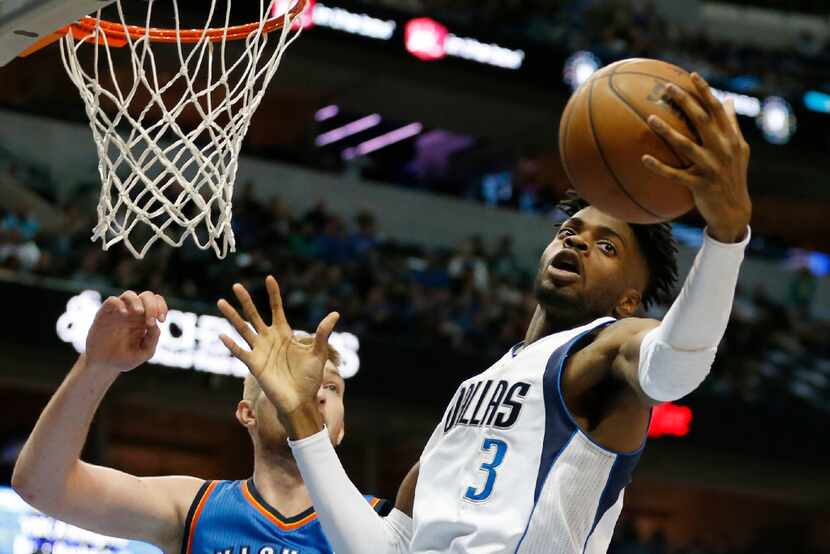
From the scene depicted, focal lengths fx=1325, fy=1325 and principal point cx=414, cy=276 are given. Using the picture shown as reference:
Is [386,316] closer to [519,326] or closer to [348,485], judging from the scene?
[519,326]

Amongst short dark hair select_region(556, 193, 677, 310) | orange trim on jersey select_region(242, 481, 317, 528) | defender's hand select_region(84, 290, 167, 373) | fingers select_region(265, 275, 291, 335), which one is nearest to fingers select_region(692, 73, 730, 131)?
short dark hair select_region(556, 193, 677, 310)

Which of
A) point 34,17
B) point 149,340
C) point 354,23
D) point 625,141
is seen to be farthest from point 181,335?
point 625,141

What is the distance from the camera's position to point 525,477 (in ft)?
9.50

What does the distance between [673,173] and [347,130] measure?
597 inches

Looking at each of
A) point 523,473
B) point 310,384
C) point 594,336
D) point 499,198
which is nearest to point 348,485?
point 310,384

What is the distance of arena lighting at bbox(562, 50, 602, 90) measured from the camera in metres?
15.2

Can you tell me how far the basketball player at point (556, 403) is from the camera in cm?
258

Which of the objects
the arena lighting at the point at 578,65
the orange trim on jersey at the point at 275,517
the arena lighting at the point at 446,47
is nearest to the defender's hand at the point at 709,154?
the orange trim on jersey at the point at 275,517

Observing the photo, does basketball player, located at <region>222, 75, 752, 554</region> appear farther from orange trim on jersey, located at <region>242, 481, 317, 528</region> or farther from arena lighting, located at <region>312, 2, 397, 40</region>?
arena lighting, located at <region>312, 2, 397, 40</region>

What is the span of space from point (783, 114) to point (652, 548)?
6266mm

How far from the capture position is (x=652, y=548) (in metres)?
12.6

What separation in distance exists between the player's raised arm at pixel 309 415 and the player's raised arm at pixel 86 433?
0.22 meters

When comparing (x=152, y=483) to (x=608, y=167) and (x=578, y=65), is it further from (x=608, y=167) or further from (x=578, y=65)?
(x=578, y=65)

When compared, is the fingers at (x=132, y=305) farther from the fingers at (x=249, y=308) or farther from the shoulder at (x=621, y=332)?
the shoulder at (x=621, y=332)
